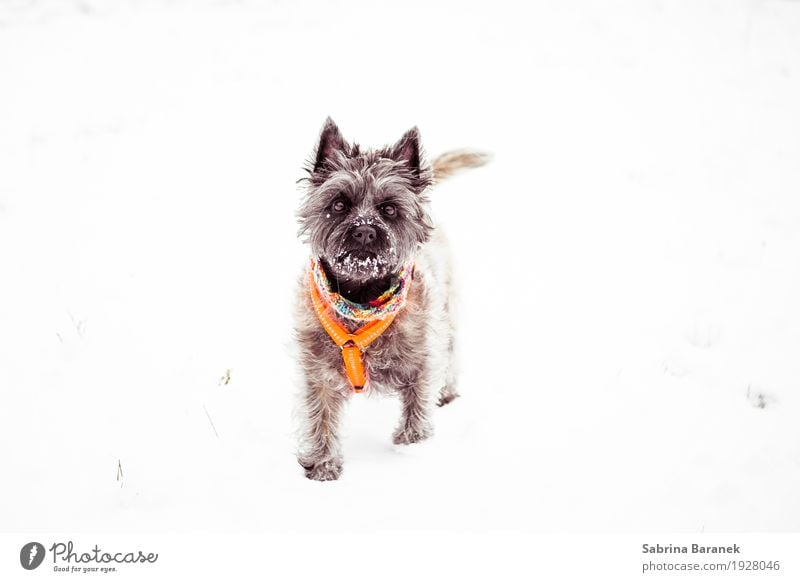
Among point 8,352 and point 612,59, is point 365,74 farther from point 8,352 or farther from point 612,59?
point 8,352

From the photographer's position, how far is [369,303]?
329 centimetres

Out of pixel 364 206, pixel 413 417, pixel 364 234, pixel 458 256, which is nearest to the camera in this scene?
pixel 364 234

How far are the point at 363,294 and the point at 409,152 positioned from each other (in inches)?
37.2

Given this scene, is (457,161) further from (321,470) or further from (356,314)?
(321,470)

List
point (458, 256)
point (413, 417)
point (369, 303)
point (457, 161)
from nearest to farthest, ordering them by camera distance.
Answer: point (369, 303) < point (413, 417) < point (457, 161) < point (458, 256)

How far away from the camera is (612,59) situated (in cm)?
947

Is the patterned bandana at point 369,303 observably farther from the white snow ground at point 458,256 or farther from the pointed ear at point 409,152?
the white snow ground at point 458,256

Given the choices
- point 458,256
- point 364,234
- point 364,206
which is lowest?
point 364,234

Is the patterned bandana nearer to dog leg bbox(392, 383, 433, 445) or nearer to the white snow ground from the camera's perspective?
dog leg bbox(392, 383, 433, 445)

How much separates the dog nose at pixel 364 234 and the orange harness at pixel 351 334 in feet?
1.74

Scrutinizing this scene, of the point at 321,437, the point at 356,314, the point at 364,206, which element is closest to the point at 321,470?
the point at 321,437

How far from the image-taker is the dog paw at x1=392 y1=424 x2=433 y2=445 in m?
3.78

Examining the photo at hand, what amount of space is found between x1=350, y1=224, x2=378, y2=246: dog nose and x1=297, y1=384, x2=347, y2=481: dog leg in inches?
43.4

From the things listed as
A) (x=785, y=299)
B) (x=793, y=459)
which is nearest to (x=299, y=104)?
(x=785, y=299)
